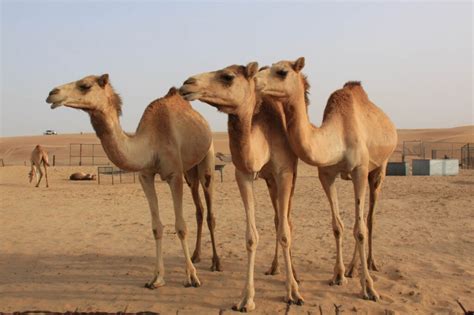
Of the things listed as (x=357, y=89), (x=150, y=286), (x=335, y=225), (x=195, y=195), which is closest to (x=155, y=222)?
(x=150, y=286)

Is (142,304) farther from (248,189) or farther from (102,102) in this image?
(102,102)

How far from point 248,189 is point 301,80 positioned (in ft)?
4.59

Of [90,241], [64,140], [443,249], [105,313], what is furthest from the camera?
[64,140]

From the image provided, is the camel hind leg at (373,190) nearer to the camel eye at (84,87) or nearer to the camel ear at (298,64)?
the camel ear at (298,64)

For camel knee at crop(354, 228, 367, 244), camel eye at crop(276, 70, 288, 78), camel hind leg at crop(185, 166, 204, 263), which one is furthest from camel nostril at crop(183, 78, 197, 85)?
camel hind leg at crop(185, 166, 204, 263)

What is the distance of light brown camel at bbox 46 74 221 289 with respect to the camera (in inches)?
216

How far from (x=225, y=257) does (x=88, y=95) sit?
12.7 ft

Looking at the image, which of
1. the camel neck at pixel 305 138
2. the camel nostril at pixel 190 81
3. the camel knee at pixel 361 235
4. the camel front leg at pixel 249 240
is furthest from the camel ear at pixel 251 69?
the camel knee at pixel 361 235

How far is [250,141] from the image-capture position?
5.21m

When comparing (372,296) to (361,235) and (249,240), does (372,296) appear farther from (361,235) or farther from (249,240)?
(249,240)

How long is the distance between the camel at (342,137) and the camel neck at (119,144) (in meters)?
1.90

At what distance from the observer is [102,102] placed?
5539 mm

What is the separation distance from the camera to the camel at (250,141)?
4.79 metres

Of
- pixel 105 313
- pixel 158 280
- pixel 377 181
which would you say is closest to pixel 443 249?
pixel 377 181
